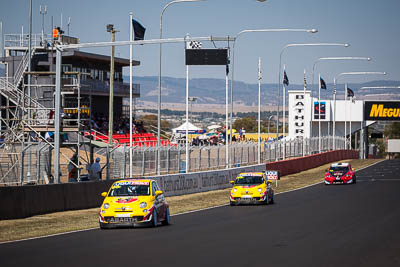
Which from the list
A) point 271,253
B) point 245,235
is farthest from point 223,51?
point 271,253

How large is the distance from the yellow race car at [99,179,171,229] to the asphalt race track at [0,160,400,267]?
0.37 meters

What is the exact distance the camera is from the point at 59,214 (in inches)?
999

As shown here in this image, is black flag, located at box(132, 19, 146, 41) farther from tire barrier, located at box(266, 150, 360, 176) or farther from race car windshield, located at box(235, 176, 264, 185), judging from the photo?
tire barrier, located at box(266, 150, 360, 176)

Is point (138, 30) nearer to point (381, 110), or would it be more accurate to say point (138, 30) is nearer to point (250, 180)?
point (250, 180)

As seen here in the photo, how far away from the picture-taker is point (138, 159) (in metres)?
33.8

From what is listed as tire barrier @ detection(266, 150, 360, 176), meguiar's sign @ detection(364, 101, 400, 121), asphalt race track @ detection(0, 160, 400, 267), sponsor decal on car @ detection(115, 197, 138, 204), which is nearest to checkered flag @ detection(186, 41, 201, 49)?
asphalt race track @ detection(0, 160, 400, 267)

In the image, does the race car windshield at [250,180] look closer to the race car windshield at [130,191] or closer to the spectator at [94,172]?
the spectator at [94,172]

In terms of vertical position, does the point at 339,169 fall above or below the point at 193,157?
below

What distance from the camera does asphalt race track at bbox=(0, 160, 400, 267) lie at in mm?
13344

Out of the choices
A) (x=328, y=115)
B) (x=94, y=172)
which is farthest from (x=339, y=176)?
(x=328, y=115)

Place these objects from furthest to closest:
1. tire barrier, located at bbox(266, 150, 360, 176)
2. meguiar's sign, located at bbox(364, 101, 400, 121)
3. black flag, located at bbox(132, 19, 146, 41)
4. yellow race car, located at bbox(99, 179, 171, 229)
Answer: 1. meguiar's sign, located at bbox(364, 101, 400, 121)
2. tire barrier, located at bbox(266, 150, 360, 176)
3. black flag, located at bbox(132, 19, 146, 41)
4. yellow race car, located at bbox(99, 179, 171, 229)

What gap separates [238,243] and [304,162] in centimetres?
5063

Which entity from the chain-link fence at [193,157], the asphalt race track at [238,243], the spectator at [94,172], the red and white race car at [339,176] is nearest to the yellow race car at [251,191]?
the asphalt race track at [238,243]

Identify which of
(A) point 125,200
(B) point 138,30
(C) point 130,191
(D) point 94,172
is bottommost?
(A) point 125,200
